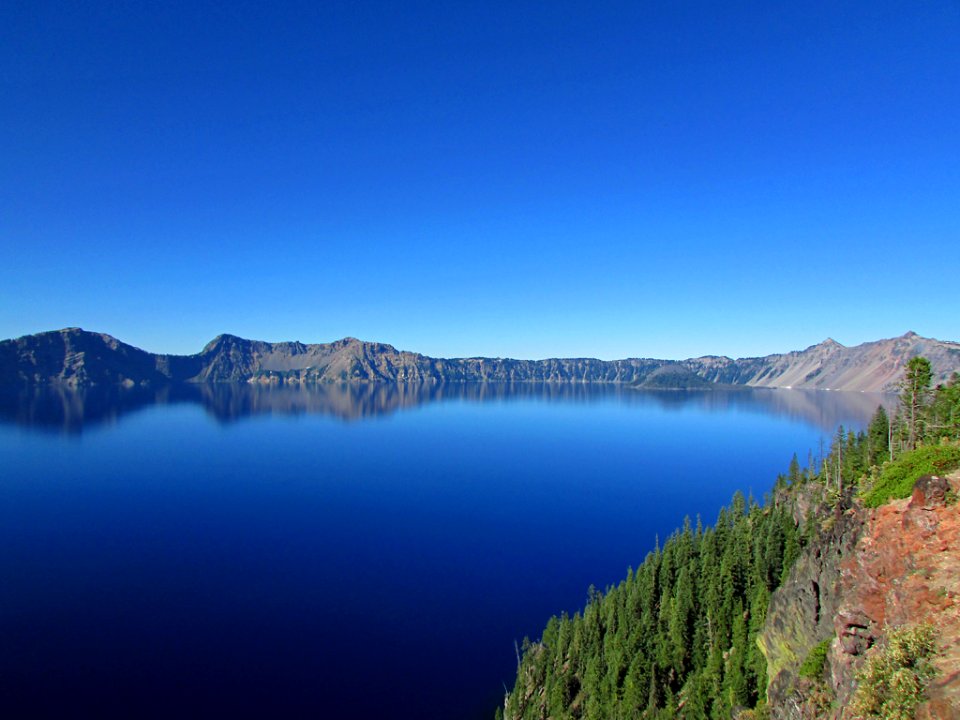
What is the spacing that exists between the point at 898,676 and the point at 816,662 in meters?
12.1

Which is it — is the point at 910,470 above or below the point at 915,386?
below

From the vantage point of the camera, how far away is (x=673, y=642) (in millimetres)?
56969

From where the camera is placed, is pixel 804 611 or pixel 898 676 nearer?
pixel 898 676

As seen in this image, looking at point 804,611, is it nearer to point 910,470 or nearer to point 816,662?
point 816,662

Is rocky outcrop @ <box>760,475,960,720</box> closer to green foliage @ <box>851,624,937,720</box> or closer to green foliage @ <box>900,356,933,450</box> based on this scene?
green foliage @ <box>851,624,937,720</box>

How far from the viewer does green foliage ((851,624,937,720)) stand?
19794 mm

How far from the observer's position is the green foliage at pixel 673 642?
49.1 metres

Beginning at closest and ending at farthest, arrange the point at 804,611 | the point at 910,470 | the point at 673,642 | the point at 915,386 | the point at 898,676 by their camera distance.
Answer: the point at 898,676
the point at 910,470
the point at 804,611
the point at 915,386
the point at 673,642

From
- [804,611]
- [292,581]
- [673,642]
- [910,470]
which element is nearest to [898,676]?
[910,470]

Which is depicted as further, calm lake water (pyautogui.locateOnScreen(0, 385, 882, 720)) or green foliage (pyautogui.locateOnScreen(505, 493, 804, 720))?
calm lake water (pyautogui.locateOnScreen(0, 385, 882, 720))

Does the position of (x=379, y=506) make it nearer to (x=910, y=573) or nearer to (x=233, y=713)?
(x=233, y=713)

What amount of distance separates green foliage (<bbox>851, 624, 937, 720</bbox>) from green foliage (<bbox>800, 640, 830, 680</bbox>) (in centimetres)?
796

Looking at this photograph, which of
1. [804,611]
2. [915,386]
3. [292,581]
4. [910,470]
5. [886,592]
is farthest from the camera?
[292,581]

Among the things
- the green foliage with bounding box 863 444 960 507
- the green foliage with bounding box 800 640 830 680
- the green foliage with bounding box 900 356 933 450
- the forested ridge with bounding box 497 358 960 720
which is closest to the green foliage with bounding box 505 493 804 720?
the forested ridge with bounding box 497 358 960 720
